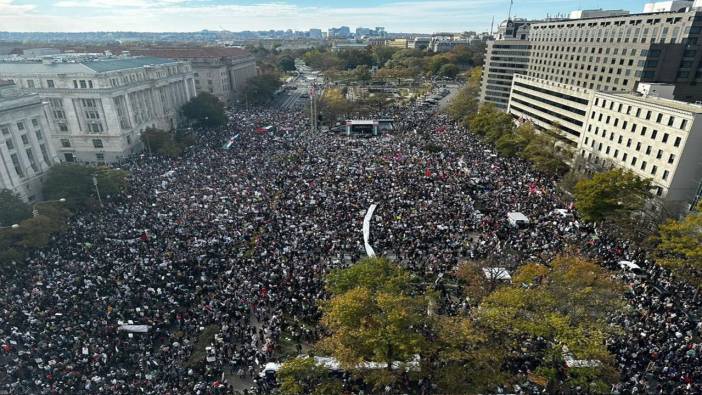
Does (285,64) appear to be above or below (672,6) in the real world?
below

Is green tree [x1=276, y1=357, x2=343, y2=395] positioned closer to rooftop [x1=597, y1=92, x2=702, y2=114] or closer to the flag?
the flag

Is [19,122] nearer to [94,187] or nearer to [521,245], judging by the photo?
[94,187]

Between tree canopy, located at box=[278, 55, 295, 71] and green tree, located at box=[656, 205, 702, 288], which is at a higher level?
tree canopy, located at box=[278, 55, 295, 71]

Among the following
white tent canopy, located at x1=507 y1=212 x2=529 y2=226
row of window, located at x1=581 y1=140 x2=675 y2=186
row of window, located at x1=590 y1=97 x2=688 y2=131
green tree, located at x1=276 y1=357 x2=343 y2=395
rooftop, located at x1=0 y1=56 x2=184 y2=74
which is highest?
rooftop, located at x1=0 y1=56 x2=184 y2=74

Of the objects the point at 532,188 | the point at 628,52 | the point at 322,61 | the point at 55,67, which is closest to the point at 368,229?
the point at 532,188

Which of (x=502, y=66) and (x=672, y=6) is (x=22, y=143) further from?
(x=672, y=6)

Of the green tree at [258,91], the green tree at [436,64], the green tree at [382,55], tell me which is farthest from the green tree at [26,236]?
the green tree at [382,55]

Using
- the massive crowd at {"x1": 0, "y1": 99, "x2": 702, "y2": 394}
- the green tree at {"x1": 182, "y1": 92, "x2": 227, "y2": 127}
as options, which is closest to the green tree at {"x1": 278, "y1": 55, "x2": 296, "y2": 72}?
the green tree at {"x1": 182, "y1": 92, "x2": 227, "y2": 127}
